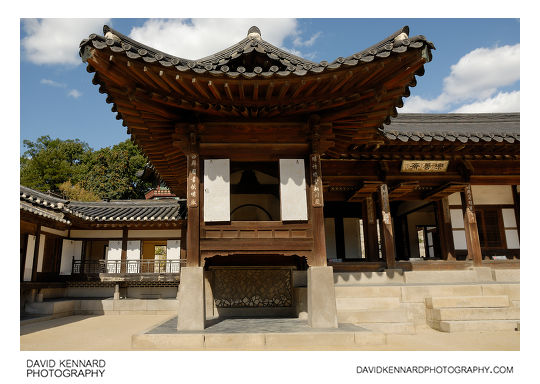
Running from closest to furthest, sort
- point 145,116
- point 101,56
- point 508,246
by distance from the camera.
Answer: point 101,56
point 145,116
point 508,246

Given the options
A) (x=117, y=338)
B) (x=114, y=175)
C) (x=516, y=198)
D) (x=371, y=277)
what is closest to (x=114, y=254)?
(x=117, y=338)

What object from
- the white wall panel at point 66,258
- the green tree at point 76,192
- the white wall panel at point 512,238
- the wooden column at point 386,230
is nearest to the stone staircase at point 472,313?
the wooden column at point 386,230

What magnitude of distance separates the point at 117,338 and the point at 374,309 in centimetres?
632

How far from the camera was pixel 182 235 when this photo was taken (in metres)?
17.8

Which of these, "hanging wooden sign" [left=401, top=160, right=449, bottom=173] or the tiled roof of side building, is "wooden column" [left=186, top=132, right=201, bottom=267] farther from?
the tiled roof of side building

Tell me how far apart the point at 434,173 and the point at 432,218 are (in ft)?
20.7

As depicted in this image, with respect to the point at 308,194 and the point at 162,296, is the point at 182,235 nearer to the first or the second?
the point at 162,296

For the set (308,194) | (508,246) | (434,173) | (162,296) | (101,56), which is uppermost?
(101,56)

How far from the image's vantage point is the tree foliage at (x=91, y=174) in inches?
1487

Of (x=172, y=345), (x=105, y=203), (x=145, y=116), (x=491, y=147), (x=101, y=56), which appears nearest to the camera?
(x=101, y=56)

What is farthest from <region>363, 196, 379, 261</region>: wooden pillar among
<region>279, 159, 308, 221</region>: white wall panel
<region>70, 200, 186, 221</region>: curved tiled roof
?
<region>70, 200, 186, 221</region>: curved tiled roof

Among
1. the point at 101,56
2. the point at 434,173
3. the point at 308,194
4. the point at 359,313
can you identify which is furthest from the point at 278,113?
the point at 434,173

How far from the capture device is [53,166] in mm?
40156

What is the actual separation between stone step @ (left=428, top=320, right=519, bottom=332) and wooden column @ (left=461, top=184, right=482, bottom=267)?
11.7ft
